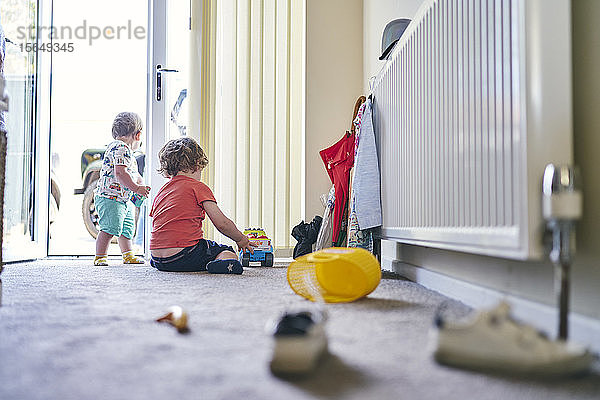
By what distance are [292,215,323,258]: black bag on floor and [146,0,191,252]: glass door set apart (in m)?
0.89

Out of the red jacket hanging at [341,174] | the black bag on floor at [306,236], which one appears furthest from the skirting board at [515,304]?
the black bag on floor at [306,236]

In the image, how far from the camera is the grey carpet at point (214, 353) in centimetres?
79

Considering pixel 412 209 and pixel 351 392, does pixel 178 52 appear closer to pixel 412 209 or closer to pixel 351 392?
pixel 412 209

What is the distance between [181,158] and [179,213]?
0.93ft

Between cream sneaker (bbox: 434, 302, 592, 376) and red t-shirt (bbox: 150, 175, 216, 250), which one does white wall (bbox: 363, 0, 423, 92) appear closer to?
red t-shirt (bbox: 150, 175, 216, 250)

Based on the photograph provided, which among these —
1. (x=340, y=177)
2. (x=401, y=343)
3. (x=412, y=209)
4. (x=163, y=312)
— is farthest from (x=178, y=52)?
(x=401, y=343)

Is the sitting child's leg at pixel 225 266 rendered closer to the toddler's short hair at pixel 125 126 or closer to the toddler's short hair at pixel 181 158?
the toddler's short hair at pixel 181 158

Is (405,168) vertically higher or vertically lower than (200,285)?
higher

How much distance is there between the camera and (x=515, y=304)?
4.11 ft

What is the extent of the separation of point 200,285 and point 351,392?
1287 mm

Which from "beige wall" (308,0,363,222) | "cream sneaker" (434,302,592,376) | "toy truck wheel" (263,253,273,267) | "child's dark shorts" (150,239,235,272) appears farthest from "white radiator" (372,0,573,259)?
"beige wall" (308,0,363,222)

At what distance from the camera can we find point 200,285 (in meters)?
2.01

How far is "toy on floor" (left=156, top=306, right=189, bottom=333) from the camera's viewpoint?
118 cm

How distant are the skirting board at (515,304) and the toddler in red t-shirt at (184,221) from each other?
0.89 meters
